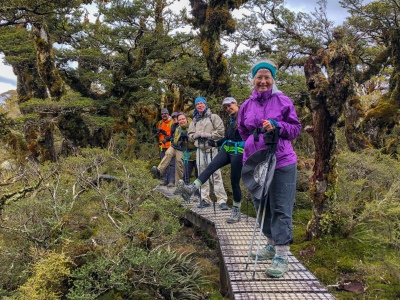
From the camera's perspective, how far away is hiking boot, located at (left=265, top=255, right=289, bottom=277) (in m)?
3.01

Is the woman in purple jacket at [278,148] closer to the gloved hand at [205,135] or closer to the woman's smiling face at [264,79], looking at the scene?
the woman's smiling face at [264,79]

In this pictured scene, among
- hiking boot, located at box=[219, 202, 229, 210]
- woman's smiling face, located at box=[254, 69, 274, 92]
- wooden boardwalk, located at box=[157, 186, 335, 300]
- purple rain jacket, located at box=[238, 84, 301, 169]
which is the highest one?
woman's smiling face, located at box=[254, 69, 274, 92]

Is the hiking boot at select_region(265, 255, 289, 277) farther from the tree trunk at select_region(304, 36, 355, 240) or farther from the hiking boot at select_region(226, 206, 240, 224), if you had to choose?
the tree trunk at select_region(304, 36, 355, 240)

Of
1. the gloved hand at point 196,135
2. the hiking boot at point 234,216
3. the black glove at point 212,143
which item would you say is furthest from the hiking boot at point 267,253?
the gloved hand at point 196,135

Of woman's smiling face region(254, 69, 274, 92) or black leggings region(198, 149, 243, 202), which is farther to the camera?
black leggings region(198, 149, 243, 202)

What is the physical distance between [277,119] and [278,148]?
0.26m

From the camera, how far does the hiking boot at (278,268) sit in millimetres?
3012

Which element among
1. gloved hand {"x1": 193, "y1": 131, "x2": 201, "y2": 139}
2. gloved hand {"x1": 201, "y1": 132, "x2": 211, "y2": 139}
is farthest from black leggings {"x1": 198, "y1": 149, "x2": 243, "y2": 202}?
gloved hand {"x1": 193, "y1": 131, "x2": 201, "y2": 139}

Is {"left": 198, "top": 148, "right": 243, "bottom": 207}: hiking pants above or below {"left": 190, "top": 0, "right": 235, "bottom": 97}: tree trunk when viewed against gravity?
below

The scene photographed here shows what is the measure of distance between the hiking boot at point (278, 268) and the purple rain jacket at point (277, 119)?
2.74ft

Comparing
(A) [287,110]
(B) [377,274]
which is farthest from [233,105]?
(B) [377,274]

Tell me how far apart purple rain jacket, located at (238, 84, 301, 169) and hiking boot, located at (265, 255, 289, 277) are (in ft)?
2.74

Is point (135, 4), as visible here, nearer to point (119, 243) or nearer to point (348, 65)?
point (348, 65)

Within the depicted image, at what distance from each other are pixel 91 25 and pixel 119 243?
36.1ft
